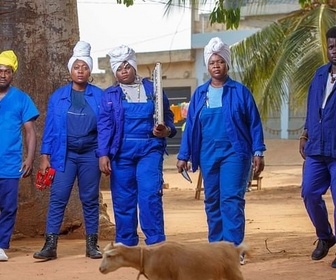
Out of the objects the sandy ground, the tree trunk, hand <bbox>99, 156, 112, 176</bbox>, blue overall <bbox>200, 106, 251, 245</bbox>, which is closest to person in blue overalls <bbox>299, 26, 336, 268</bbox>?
the sandy ground

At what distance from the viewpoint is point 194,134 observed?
780cm

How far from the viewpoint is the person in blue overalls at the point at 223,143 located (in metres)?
7.66

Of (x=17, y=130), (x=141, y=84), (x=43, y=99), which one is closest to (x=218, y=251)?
(x=141, y=84)

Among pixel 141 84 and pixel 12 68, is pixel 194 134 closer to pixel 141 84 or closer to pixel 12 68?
pixel 141 84

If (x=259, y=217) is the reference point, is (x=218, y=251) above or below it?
above

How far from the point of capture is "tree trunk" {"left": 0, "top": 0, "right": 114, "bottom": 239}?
10570mm

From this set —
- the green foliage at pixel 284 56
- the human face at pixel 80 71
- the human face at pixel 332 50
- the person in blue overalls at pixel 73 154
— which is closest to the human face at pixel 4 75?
the person in blue overalls at pixel 73 154

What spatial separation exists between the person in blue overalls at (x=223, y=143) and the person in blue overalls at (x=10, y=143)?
163 centimetres

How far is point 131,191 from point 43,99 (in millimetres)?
2865

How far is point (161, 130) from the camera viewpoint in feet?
26.3

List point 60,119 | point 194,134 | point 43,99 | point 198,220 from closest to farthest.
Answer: point 194,134
point 60,119
point 43,99
point 198,220

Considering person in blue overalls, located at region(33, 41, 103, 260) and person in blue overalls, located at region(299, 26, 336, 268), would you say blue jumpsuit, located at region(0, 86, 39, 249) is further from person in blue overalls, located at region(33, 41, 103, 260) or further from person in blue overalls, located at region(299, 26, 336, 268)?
person in blue overalls, located at region(299, 26, 336, 268)

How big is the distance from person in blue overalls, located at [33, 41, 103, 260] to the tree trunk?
2.08 meters

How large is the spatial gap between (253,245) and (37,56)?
3303mm
